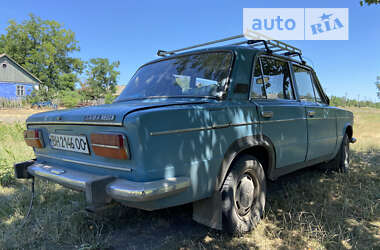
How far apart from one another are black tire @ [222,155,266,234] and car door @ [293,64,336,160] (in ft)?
3.53

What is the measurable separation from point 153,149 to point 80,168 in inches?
35.2

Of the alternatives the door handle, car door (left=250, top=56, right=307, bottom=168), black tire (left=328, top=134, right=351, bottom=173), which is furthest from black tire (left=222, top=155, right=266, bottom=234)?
black tire (left=328, top=134, right=351, bottom=173)

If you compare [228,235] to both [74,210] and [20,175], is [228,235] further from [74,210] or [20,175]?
[20,175]

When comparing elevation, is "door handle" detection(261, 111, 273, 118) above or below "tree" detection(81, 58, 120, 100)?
below


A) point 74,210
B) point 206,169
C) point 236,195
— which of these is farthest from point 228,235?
point 74,210

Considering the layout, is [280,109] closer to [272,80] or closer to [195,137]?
[272,80]

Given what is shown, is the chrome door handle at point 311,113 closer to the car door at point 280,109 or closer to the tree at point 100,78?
the car door at point 280,109

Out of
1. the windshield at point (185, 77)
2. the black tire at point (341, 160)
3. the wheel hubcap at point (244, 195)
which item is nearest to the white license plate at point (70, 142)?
the windshield at point (185, 77)

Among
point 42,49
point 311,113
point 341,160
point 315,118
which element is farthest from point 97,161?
point 42,49

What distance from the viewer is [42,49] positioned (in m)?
37.1

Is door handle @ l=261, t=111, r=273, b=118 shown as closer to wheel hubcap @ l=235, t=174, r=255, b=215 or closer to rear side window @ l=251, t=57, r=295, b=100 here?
rear side window @ l=251, t=57, r=295, b=100

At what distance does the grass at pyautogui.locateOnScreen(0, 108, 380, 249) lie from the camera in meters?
2.39

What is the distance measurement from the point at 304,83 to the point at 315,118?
1.96 ft

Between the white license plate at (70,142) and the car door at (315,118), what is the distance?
265cm
